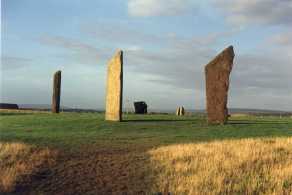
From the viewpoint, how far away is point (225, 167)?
18.4m

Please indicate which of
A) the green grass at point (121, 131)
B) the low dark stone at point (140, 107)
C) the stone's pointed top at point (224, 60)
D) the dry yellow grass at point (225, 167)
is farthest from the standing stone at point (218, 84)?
the low dark stone at point (140, 107)

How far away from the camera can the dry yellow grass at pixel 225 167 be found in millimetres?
16703

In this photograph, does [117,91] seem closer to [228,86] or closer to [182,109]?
[228,86]

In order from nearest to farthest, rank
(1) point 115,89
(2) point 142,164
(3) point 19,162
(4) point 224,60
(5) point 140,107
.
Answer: (2) point 142,164 < (3) point 19,162 < (4) point 224,60 < (1) point 115,89 < (5) point 140,107

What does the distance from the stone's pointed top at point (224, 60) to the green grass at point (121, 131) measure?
319cm

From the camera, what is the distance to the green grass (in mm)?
24062

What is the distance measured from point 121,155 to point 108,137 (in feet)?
17.0

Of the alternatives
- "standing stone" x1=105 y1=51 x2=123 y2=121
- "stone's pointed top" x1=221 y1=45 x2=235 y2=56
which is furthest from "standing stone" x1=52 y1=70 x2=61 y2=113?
"stone's pointed top" x1=221 y1=45 x2=235 y2=56

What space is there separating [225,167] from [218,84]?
1314 cm

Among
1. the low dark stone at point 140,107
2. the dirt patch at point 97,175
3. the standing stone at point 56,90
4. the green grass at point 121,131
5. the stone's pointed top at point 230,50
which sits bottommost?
the dirt patch at point 97,175

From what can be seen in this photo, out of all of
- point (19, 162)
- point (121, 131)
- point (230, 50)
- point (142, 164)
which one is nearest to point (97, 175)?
point (142, 164)

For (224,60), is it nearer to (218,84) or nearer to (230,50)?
(230,50)

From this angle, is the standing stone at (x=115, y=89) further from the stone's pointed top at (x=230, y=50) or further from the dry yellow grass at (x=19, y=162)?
the dry yellow grass at (x=19, y=162)

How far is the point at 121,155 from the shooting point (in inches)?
802
